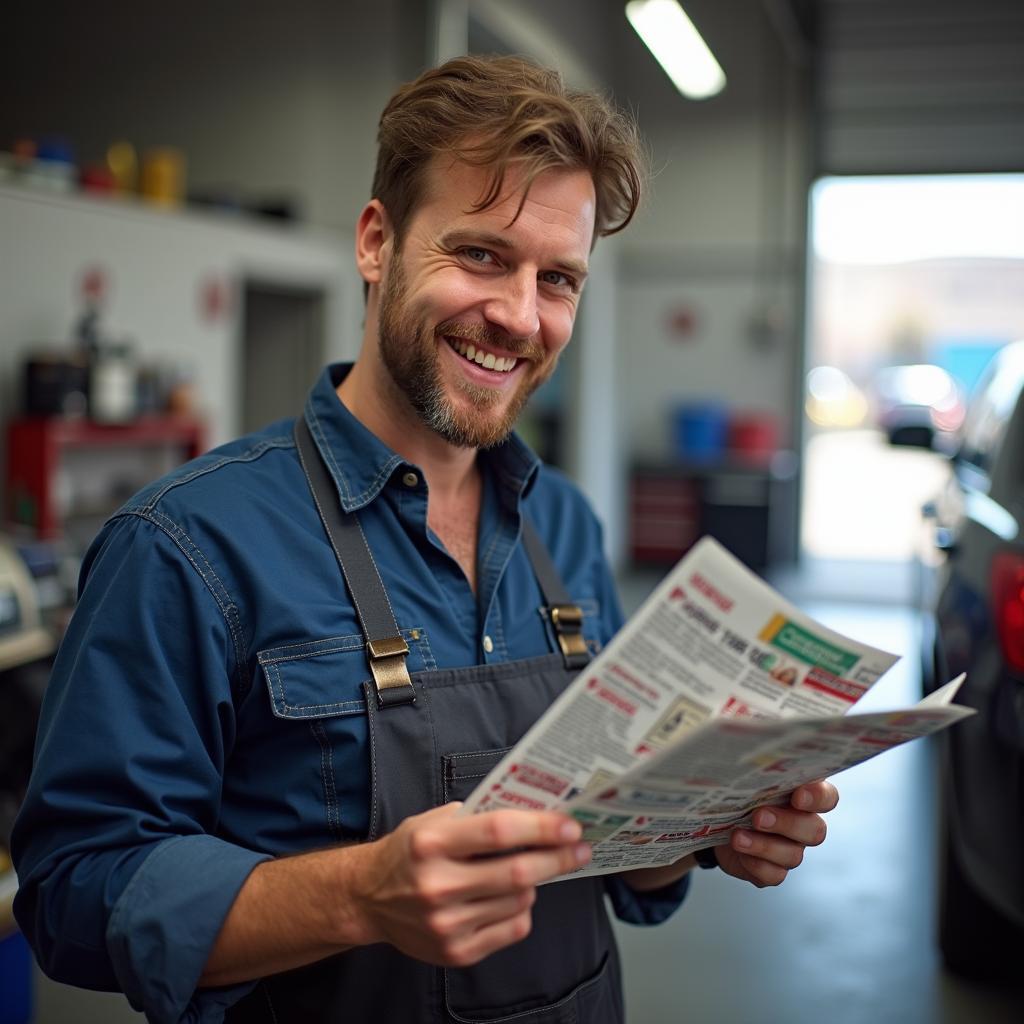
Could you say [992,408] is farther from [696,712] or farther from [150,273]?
[150,273]

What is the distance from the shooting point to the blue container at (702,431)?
9539mm

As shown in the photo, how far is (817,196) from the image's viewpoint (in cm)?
929

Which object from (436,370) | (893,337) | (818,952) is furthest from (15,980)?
(893,337)

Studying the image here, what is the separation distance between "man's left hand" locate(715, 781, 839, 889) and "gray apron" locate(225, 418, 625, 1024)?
0.24 metres

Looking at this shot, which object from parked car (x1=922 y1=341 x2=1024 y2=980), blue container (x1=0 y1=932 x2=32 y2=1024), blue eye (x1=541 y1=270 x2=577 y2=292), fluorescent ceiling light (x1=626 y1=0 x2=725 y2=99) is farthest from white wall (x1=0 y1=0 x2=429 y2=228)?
blue eye (x1=541 y1=270 x2=577 y2=292)

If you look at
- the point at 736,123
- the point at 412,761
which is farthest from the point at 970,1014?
the point at 736,123

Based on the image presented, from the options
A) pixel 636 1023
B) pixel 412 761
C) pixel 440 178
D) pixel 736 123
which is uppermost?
pixel 736 123

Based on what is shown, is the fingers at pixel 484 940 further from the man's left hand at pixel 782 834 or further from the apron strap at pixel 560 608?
the apron strap at pixel 560 608

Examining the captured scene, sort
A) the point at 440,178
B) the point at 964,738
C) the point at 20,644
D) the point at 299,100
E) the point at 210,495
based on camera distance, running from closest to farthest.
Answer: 1. the point at 210,495
2. the point at 440,178
3. the point at 964,738
4. the point at 20,644
5. the point at 299,100

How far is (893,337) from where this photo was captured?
1575 centimetres

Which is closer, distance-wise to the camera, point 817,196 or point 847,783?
point 847,783

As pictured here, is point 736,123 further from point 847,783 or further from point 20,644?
point 20,644

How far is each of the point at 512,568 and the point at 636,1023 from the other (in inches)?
75.0

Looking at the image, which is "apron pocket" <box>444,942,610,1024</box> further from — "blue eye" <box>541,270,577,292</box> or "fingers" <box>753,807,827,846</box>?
"blue eye" <box>541,270,577,292</box>
